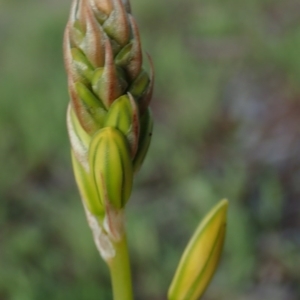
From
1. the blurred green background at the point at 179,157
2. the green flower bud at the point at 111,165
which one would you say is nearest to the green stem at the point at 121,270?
the green flower bud at the point at 111,165

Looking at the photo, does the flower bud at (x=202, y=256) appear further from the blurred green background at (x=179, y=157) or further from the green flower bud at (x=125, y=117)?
the blurred green background at (x=179, y=157)

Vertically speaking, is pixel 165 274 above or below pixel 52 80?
below

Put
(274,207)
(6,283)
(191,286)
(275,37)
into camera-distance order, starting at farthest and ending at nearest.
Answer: (275,37) → (274,207) → (6,283) → (191,286)

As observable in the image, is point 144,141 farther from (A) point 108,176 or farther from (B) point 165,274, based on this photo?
(B) point 165,274

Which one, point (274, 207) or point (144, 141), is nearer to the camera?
point (144, 141)

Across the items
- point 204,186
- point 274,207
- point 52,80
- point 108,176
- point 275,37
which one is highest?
point 108,176

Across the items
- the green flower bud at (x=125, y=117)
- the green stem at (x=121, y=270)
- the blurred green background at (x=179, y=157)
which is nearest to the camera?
the green flower bud at (x=125, y=117)

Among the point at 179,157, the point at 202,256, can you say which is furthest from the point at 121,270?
the point at 179,157

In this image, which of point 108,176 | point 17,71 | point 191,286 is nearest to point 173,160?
point 17,71
